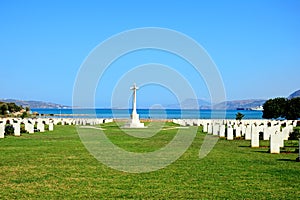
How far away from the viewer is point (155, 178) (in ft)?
37.1

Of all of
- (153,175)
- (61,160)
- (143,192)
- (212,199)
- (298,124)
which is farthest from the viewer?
(298,124)

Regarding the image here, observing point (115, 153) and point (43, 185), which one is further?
point (115, 153)

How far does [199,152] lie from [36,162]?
21.9ft

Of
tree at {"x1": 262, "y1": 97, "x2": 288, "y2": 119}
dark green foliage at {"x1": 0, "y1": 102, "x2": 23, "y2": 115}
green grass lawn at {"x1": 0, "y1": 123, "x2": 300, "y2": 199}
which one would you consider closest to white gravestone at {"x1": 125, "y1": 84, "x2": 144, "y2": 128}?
green grass lawn at {"x1": 0, "y1": 123, "x2": 300, "y2": 199}

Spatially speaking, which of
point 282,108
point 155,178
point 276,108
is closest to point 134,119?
point 276,108

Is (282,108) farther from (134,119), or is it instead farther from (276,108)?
(134,119)

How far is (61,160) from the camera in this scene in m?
14.7

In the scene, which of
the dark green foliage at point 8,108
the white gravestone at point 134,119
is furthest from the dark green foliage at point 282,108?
the dark green foliage at point 8,108

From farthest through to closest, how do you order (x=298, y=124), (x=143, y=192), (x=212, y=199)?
1. (x=298, y=124)
2. (x=143, y=192)
3. (x=212, y=199)

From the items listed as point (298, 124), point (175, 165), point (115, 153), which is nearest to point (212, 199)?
point (175, 165)

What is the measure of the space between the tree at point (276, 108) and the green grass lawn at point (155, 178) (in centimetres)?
4505

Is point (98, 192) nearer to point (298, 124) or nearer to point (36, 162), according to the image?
point (36, 162)

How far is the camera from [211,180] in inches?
432

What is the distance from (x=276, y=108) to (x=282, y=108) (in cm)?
78
